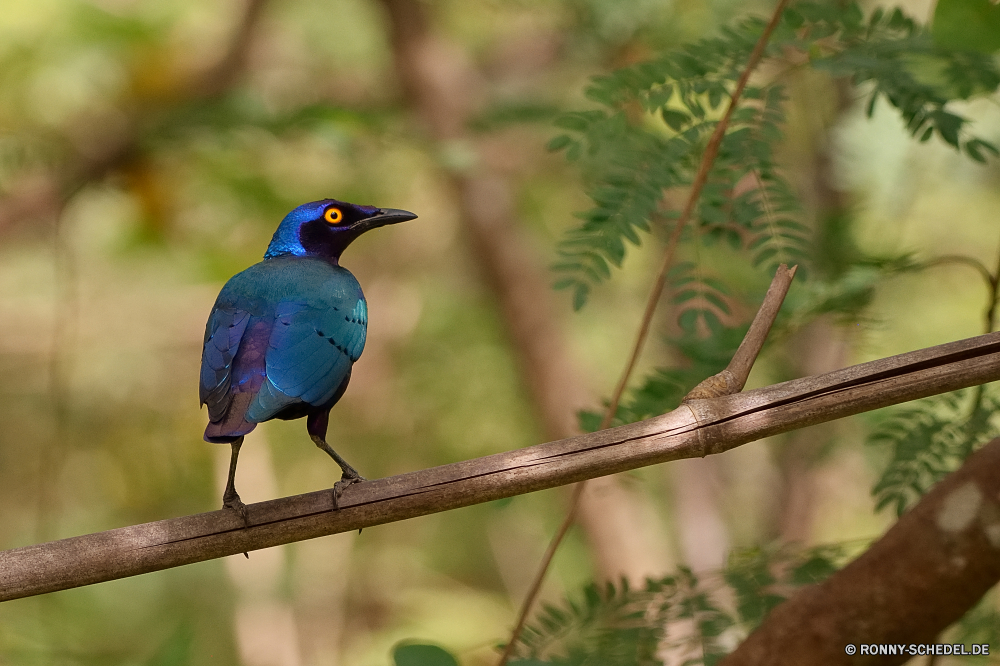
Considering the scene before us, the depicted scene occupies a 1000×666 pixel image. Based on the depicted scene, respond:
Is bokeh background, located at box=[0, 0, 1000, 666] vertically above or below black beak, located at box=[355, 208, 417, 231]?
above

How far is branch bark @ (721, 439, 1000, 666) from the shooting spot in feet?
7.76

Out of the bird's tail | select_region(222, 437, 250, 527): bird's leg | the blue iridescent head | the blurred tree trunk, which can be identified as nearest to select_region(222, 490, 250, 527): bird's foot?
select_region(222, 437, 250, 527): bird's leg

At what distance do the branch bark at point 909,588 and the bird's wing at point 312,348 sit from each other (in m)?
1.30

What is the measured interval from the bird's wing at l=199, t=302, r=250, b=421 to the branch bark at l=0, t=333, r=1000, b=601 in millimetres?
272

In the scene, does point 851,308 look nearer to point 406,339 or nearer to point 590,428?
point 590,428

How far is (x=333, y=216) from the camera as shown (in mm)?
3047

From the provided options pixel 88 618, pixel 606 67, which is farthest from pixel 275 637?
pixel 606 67

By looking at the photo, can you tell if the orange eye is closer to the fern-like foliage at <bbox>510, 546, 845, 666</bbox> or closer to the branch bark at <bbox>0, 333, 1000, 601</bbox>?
the branch bark at <bbox>0, 333, 1000, 601</bbox>

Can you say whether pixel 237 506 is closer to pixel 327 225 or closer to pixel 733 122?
pixel 327 225

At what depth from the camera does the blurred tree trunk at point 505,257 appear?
19.2 ft

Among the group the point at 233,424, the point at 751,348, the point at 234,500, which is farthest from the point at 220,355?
the point at 751,348

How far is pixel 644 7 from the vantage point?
4.92m

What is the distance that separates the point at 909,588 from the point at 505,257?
389cm

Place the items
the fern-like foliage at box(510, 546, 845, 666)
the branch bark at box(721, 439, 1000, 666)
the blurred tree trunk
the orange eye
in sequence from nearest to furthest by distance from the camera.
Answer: the branch bark at box(721, 439, 1000, 666) < the fern-like foliage at box(510, 546, 845, 666) < the orange eye < the blurred tree trunk
